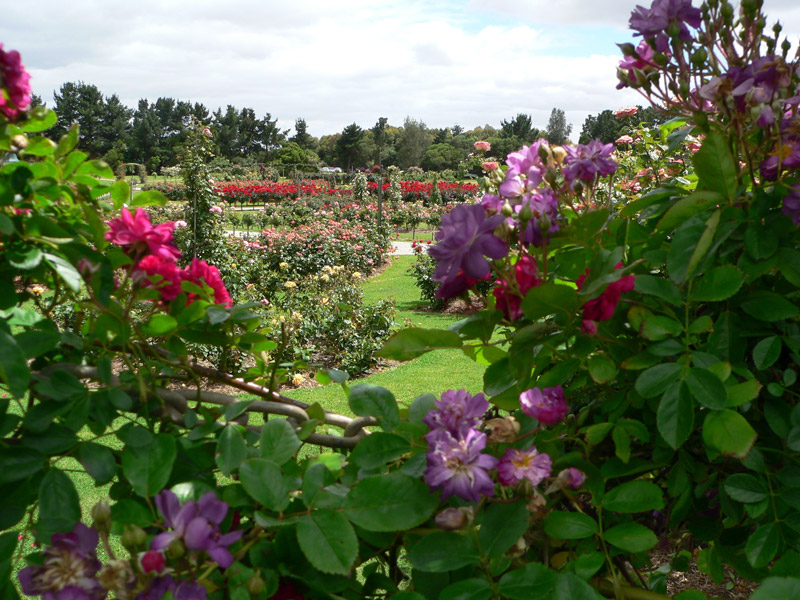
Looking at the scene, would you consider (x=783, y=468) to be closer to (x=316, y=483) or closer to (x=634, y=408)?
(x=634, y=408)

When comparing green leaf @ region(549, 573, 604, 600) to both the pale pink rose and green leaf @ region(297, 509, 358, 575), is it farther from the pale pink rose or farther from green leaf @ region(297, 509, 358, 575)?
the pale pink rose

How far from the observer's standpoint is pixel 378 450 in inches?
25.3

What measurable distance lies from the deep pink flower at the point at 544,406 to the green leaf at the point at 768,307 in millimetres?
230

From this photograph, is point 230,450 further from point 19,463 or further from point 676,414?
point 676,414

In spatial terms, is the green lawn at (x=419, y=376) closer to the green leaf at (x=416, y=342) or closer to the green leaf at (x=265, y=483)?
the green leaf at (x=416, y=342)

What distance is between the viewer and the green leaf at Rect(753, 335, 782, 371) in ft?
2.33

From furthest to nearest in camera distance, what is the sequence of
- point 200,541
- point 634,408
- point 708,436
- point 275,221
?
point 275,221
point 634,408
point 708,436
point 200,541

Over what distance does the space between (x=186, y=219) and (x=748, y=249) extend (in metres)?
7.21

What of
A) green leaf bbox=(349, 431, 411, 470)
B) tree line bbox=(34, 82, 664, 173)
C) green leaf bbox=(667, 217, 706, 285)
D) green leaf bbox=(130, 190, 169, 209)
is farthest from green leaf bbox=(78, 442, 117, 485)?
tree line bbox=(34, 82, 664, 173)

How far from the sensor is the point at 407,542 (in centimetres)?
66

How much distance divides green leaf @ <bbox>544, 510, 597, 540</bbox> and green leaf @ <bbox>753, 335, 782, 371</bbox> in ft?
0.85

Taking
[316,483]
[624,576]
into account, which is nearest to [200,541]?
[316,483]

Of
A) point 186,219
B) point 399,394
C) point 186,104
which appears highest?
point 186,104

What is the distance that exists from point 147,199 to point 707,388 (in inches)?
27.4
